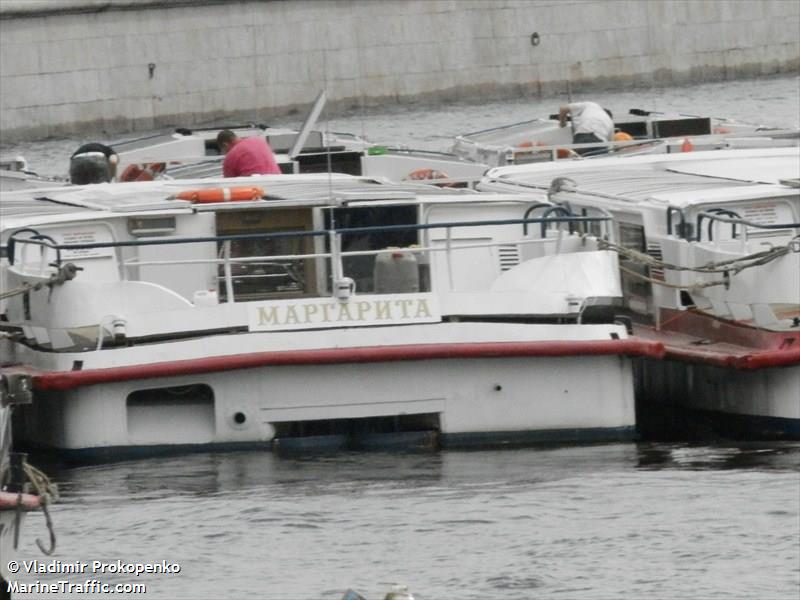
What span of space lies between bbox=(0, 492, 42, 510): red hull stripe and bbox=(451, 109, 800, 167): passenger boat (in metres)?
13.9

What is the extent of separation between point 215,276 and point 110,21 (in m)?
39.5

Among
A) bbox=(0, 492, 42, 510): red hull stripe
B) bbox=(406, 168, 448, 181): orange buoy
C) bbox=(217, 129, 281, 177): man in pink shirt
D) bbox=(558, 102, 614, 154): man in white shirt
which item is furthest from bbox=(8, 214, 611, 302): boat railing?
bbox=(558, 102, 614, 154): man in white shirt

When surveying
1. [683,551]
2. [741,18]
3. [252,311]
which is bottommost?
[683,551]

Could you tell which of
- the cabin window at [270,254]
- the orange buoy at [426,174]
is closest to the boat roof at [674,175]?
the orange buoy at [426,174]

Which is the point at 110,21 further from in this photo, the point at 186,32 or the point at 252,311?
the point at 252,311

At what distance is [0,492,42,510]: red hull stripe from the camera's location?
11.5 metres

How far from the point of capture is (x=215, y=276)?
18.3 metres

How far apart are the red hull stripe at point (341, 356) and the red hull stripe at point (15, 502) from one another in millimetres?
5297

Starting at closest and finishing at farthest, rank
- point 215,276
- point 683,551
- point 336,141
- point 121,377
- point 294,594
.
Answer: point 294,594 → point 683,551 → point 121,377 → point 215,276 → point 336,141

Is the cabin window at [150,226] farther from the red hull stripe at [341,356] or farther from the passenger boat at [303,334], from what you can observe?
the red hull stripe at [341,356]

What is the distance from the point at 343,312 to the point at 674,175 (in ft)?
16.2

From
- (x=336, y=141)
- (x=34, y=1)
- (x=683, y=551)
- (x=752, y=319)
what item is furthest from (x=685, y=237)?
(x=34, y=1)

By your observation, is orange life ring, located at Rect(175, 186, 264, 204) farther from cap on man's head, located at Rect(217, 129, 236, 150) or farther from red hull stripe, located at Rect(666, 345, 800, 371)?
cap on man's head, located at Rect(217, 129, 236, 150)

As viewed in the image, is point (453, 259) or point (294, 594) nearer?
point (294, 594)
